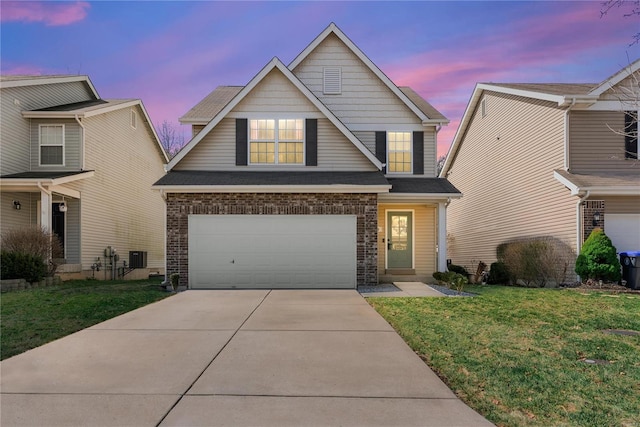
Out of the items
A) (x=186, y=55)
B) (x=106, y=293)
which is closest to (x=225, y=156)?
(x=106, y=293)

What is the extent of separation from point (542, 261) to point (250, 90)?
1105 centimetres

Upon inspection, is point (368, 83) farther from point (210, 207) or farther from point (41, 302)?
point (41, 302)

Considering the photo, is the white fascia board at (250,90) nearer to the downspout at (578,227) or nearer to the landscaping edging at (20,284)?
the landscaping edging at (20,284)

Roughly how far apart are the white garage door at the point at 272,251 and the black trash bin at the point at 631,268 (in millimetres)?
7978

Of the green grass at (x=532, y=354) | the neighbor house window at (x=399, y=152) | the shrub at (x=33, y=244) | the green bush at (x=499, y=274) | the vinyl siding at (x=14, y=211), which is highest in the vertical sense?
the neighbor house window at (x=399, y=152)

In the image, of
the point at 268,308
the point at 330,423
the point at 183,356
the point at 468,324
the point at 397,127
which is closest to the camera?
the point at 330,423

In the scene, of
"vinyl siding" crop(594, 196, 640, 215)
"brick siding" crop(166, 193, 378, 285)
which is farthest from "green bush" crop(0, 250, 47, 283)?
"vinyl siding" crop(594, 196, 640, 215)

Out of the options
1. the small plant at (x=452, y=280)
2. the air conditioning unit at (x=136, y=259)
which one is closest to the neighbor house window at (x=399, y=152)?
the small plant at (x=452, y=280)

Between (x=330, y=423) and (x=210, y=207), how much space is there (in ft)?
33.8

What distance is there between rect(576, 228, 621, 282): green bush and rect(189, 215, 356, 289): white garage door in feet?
22.6

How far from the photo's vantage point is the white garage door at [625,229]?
14.0 metres

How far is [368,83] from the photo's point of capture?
1611 cm

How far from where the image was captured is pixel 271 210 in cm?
1334

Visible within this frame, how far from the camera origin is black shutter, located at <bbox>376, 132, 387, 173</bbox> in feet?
51.6
